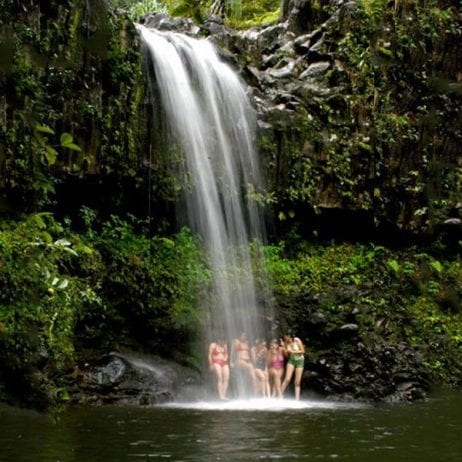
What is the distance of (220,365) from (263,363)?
1192mm

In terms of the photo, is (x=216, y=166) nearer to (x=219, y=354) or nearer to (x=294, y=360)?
(x=219, y=354)

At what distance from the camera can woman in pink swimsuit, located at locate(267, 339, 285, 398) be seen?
52.4 ft

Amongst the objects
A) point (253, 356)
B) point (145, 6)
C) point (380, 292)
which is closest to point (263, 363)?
point (253, 356)

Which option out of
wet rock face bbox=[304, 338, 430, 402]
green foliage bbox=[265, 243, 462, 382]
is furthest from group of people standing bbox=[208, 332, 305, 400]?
green foliage bbox=[265, 243, 462, 382]

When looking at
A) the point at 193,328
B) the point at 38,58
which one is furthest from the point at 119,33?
the point at 193,328

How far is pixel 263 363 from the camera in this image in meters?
16.3

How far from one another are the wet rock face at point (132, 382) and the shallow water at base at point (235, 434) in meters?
0.77

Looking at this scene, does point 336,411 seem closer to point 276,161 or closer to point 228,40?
point 276,161

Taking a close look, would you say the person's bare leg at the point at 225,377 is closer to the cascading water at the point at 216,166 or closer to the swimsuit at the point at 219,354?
the swimsuit at the point at 219,354

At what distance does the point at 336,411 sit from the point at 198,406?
244cm

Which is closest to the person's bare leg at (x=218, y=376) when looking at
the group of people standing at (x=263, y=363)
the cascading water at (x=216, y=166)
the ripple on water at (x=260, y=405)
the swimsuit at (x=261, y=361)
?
the group of people standing at (x=263, y=363)

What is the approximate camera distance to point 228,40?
1991cm

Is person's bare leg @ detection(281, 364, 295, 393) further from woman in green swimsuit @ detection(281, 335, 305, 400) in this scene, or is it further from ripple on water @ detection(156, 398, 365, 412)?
ripple on water @ detection(156, 398, 365, 412)

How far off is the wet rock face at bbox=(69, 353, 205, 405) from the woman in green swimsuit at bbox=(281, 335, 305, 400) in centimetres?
183
